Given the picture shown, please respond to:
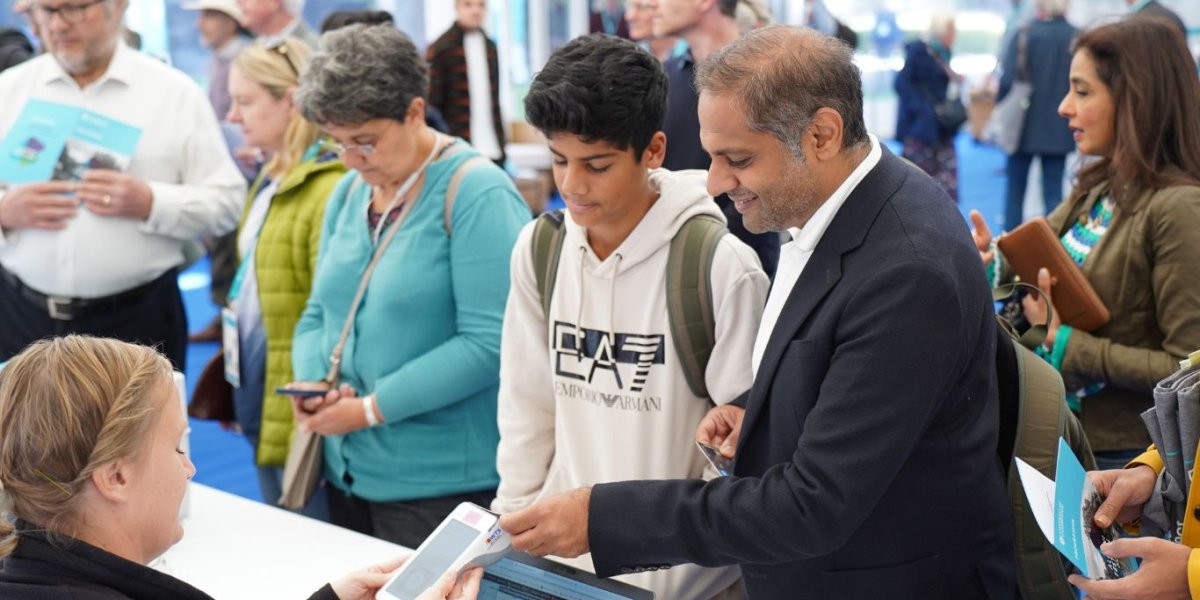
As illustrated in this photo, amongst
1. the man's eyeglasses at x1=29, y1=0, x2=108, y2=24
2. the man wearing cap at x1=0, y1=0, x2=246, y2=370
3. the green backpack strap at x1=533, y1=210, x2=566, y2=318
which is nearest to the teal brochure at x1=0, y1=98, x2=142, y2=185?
the man wearing cap at x1=0, y1=0, x2=246, y2=370

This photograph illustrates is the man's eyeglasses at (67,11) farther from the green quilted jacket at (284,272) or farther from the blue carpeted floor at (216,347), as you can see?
the blue carpeted floor at (216,347)

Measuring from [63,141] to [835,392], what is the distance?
2774 mm

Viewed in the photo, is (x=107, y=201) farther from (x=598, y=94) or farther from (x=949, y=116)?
(x=949, y=116)

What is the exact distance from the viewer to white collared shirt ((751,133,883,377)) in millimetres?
1710

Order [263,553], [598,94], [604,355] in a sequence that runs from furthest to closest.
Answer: [263,553] < [604,355] < [598,94]

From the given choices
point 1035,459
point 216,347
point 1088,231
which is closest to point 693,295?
point 1035,459

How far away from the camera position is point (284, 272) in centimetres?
302

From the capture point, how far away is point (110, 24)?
3.54 m

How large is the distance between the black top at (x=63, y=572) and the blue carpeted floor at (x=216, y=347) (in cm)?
318

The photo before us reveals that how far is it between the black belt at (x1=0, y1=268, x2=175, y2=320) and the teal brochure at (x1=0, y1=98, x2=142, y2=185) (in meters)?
0.34

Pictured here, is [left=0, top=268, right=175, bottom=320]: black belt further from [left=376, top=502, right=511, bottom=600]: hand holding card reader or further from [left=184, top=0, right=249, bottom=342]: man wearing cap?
[left=376, top=502, right=511, bottom=600]: hand holding card reader

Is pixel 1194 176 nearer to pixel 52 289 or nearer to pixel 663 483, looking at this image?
pixel 663 483

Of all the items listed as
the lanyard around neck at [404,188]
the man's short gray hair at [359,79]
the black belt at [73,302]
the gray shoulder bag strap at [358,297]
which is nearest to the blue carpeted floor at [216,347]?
the black belt at [73,302]

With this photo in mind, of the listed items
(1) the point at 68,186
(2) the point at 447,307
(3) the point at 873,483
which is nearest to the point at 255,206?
(1) the point at 68,186
